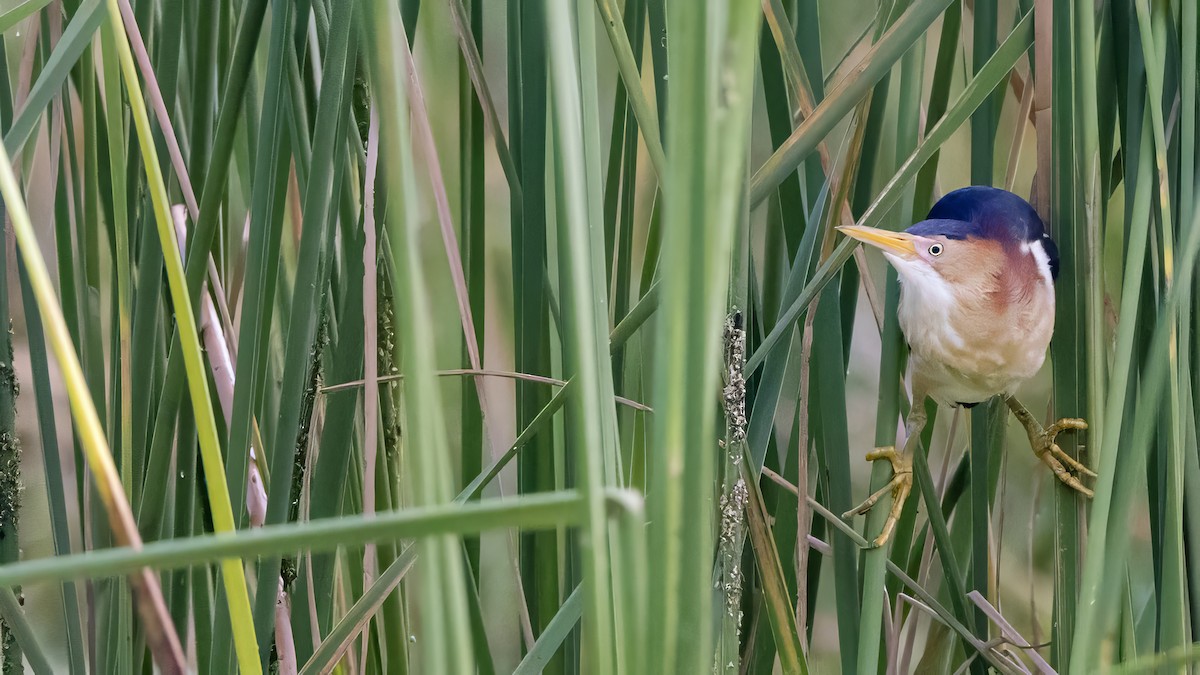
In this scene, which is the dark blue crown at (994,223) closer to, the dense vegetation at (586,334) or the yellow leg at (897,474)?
the dense vegetation at (586,334)

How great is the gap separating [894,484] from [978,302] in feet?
0.46

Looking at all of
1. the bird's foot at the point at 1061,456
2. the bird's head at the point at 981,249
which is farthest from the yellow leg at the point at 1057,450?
the bird's head at the point at 981,249

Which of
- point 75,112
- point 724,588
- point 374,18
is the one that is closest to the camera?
point 374,18

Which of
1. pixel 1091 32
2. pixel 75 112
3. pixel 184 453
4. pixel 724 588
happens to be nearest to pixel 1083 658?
pixel 724 588

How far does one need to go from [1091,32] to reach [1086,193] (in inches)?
3.7

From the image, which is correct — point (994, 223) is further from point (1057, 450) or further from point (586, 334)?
point (586, 334)

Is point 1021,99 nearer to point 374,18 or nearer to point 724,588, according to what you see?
point 724,588

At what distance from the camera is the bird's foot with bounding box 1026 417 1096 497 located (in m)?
0.61

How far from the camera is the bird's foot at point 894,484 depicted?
0.64 m

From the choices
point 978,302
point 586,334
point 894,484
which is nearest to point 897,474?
point 894,484

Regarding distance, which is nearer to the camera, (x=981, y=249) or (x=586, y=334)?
(x=586, y=334)

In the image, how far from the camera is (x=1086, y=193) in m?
0.54

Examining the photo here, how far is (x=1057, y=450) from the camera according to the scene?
0.65 metres

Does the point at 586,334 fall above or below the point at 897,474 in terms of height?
above
